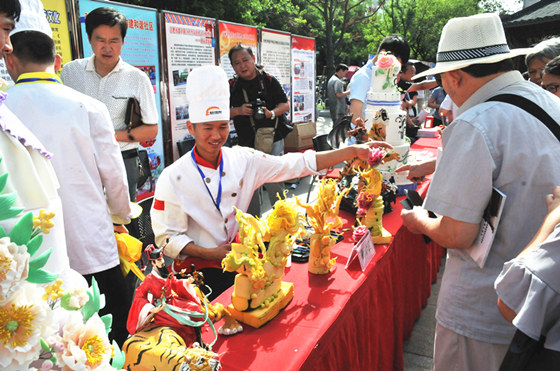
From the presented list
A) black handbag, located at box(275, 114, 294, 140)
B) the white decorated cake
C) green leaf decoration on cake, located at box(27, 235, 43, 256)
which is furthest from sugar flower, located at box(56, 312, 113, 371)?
black handbag, located at box(275, 114, 294, 140)

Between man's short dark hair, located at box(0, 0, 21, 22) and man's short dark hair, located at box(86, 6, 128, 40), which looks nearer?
man's short dark hair, located at box(0, 0, 21, 22)

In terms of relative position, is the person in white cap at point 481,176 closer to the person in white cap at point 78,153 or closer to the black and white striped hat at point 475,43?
the black and white striped hat at point 475,43

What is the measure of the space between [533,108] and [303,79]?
6.91 m

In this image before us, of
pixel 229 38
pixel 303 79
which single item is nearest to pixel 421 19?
pixel 303 79

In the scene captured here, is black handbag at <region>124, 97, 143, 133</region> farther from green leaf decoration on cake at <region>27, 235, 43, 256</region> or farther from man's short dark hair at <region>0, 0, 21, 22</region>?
green leaf decoration on cake at <region>27, 235, 43, 256</region>

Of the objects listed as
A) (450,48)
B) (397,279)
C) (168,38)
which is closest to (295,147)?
(168,38)

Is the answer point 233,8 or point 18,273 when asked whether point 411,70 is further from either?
point 233,8

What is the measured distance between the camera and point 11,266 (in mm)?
561

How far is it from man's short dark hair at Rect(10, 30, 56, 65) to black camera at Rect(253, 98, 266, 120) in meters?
2.80

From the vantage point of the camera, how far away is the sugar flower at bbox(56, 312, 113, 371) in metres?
0.64

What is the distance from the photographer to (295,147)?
7641 millimetres

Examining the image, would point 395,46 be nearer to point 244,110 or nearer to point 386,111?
point 386,111

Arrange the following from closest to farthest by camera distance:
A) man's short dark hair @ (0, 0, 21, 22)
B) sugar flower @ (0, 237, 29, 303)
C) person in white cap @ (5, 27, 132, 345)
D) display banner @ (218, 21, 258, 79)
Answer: sugar flower @ (0, 237, 29, 303), man's short dark hair @ (0, 0, 21, 22), person in white cap @ (5, 27, 132, 345), display banner @ (218, 21, 258, 79)

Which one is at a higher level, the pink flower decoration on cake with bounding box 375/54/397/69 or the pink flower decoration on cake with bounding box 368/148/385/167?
the pink flower decoration on cake with bounding box 375/54/397/69
